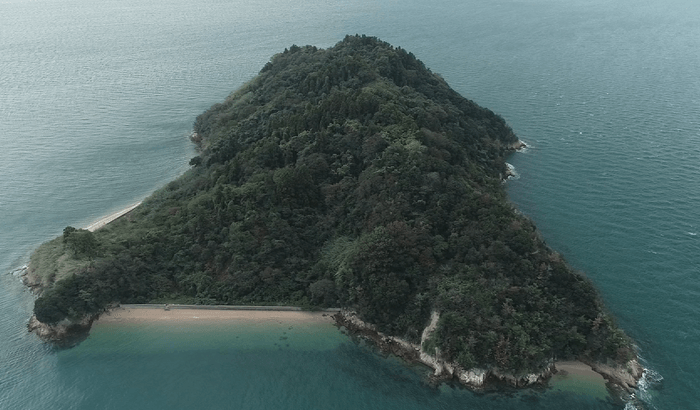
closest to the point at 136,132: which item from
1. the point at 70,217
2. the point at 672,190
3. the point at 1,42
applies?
the point at 70,217

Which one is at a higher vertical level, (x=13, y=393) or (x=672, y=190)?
(x=672, y=190)

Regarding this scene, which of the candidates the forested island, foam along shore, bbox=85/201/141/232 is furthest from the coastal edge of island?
foam along shore, bbox=85/201/141/232

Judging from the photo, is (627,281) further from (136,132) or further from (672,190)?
(136,132)

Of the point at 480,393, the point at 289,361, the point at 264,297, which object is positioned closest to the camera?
the point at 480,393

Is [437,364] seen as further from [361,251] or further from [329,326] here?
[361,251]

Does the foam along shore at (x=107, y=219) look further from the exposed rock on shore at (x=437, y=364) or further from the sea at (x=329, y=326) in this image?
the exposed rock on shore at (x=437, y=364)

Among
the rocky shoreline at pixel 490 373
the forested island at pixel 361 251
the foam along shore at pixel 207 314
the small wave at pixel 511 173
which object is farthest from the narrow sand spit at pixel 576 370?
the small wave at pixel 511 173
